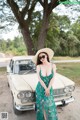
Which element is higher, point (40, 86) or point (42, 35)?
point (42, 35)

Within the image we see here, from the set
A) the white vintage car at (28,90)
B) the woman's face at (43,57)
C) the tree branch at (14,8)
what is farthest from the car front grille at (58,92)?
the tree branch at (14,8)

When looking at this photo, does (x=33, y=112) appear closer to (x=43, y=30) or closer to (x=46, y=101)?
→ (x=46, y=101)

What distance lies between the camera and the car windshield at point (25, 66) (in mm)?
4820

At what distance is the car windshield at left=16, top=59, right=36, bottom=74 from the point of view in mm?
4820

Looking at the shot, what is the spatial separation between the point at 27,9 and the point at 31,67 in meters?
7.62

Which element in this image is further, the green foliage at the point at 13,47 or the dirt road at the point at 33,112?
the green foliage at the point at 13,47

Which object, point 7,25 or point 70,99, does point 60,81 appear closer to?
point 70,99

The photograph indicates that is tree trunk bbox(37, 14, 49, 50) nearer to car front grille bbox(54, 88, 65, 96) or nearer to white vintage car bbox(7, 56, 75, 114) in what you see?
white vintage car bbox(7, 56, 75, 114)

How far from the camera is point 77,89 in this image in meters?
6.38

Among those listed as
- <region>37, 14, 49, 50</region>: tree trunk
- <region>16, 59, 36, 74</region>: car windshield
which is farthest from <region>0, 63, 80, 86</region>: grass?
<region>16, 59, 36, 74</region>: car windshield

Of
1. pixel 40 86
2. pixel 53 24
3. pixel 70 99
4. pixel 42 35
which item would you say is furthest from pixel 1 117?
pixel 53 24

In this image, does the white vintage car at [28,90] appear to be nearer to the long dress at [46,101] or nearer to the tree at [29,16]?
the long dress at [46,101]

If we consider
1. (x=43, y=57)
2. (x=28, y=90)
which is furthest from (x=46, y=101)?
(x=43, y=57)

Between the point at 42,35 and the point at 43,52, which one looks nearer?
the point at 43,52
